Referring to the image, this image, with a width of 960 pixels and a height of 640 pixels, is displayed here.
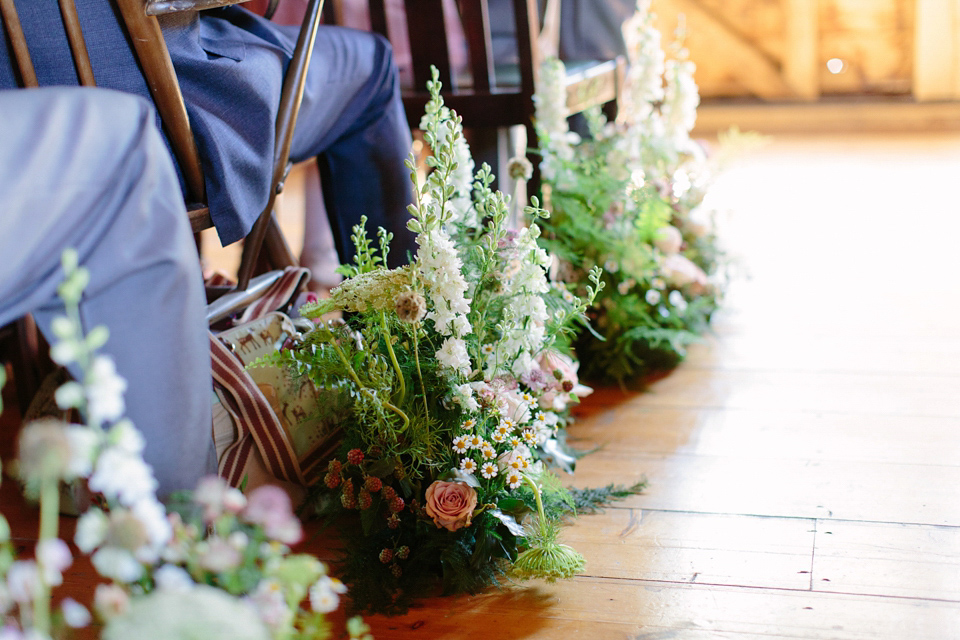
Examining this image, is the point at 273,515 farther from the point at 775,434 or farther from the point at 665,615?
the point at 775,434

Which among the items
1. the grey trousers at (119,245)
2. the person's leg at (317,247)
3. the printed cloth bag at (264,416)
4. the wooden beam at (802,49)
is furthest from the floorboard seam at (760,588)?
the wooden beam at (802,49)

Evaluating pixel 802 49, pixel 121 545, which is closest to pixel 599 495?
pixel 121 545

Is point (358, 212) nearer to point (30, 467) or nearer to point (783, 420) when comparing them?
point (783, 420)

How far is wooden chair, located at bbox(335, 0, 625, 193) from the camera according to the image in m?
1.68

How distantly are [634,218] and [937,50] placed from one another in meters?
2.96

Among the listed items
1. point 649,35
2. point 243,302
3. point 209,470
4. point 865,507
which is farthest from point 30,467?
point 649,35

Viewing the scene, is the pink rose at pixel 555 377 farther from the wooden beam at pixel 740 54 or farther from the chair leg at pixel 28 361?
the wooden beam at pixel 740 54

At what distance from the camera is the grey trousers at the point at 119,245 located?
26.7 inches

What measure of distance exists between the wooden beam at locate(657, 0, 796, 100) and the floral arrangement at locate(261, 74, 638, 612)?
3581mm

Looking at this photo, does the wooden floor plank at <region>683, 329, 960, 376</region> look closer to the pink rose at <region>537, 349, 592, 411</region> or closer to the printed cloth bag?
the pink rose at <region>537, 349, 592, 411</region>

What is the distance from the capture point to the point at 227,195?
1.14m

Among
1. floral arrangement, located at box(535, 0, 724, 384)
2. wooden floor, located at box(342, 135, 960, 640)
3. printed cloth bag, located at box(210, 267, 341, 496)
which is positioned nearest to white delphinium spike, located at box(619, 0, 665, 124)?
floral arrangement, located at box(535, 0, 724, 384)

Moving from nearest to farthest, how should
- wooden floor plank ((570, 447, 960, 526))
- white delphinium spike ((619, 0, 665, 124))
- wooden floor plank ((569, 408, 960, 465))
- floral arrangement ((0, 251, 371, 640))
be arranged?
floral arrangement ((0, 251, 371, 640))
wooden floor plank ((570, 447, 960, 526))
wooden floor plank ((569, 408, 960, 465))
white delphinium spike ((619, 0, 665, 124))

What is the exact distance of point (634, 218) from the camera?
1.75 meters
